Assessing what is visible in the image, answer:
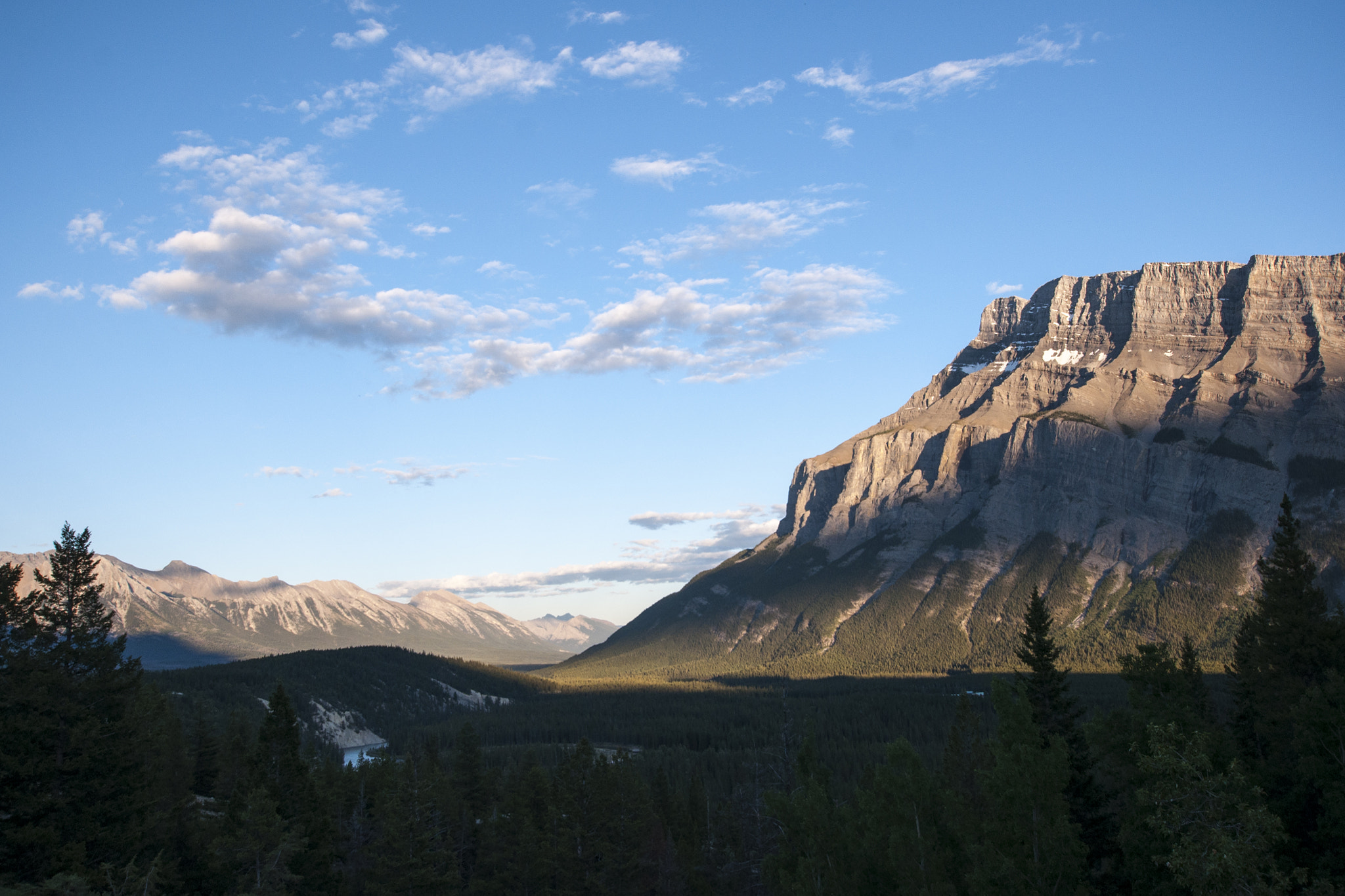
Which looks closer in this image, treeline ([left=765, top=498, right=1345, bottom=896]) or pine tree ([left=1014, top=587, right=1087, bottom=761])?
treeline ([left=765, top=498, right=1345, bottom=896])

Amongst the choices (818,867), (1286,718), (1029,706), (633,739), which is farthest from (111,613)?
(633,739)

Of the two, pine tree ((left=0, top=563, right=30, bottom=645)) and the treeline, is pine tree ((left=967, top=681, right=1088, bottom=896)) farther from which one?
pine tree ((left=0, top=563, right=30, bottom=645))

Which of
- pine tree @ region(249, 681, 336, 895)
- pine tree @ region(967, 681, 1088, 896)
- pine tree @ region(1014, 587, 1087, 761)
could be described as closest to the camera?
pine tree @ region(967, 681, 1088, 896)

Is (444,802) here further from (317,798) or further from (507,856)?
(317,798)

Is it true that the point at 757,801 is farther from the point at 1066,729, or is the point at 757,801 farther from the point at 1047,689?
the point at 1066,729

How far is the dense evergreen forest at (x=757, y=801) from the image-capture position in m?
35.0

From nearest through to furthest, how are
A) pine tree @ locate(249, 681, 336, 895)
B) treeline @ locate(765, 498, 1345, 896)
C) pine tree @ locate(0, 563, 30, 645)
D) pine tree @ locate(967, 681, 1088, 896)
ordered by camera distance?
treeline @ locate(765, 498, 1345, 896) < pine tree @ locate(967, 681, 1088, 896) < pine tree @ locate(0, 563, 30, 645) < pine tree @ locate(249, 681, 336, 895)

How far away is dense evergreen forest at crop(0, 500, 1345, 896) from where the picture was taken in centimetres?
3500

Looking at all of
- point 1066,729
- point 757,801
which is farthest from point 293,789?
point 1066,729

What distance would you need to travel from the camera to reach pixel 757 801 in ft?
241

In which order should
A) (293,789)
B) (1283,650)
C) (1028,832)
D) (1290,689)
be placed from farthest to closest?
(1283,650) → (1290,689) → (293,789) → (1028,832)

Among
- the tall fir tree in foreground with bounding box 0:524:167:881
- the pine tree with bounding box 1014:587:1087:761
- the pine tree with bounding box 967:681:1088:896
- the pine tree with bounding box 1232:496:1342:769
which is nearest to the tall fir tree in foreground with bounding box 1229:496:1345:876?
the pine tree with bounding box 1232:496:1342:769

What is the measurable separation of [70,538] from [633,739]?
542ft

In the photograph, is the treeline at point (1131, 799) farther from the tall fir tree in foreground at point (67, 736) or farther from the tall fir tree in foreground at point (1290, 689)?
the tall fir tree in foreground at point (67, 736)
